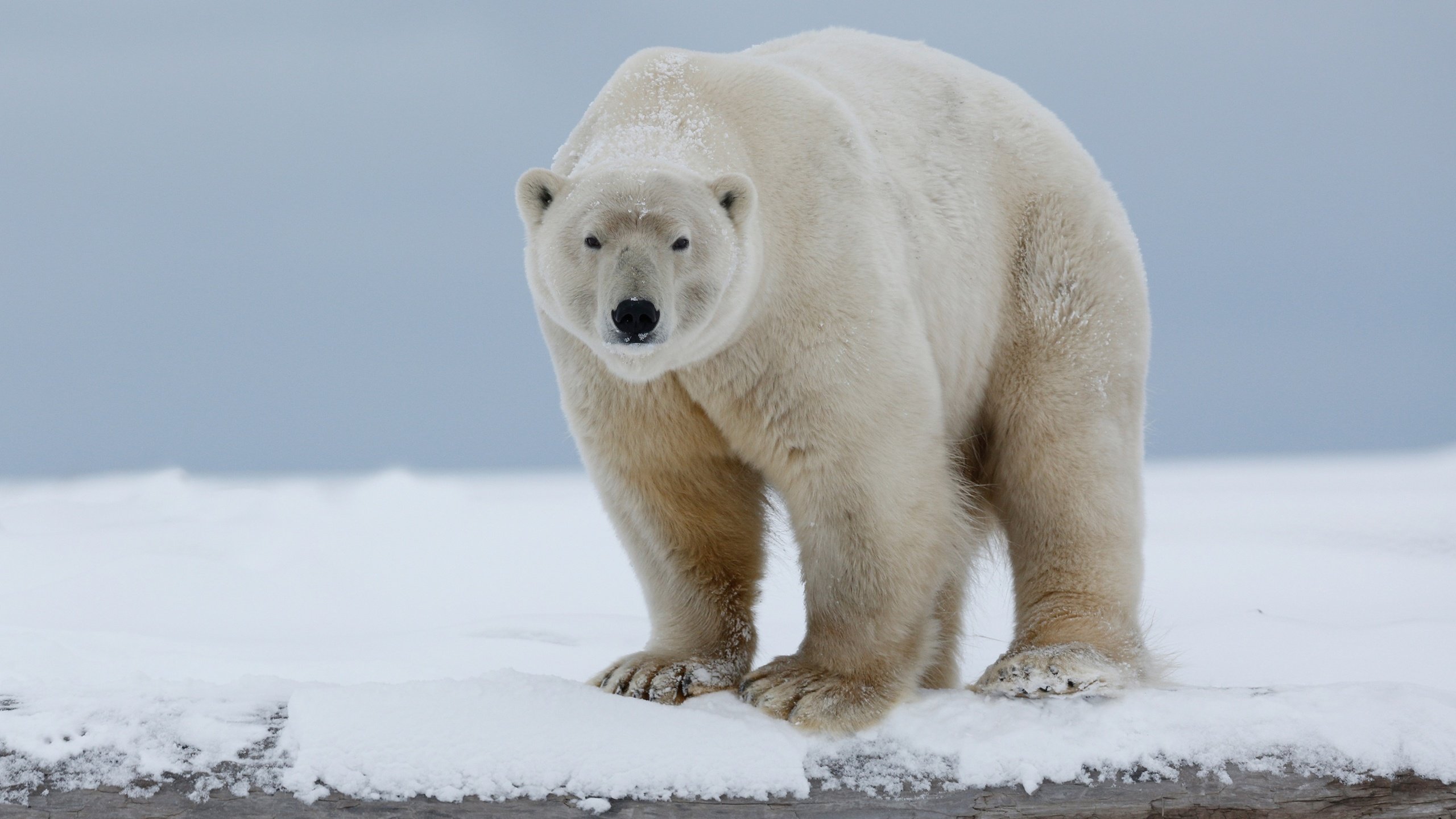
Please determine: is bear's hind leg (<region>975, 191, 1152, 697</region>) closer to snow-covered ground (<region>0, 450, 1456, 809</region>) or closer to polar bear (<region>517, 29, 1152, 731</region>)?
polar bear (<region>517, 29, 1152, 731</region>)

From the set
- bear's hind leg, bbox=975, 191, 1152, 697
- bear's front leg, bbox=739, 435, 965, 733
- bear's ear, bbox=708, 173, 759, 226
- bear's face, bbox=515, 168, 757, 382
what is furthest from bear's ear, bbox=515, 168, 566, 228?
bear's hind leg, bbox=975, 191, 1152, 697

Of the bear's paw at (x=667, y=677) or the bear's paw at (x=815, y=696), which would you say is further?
the bear's paw at (x=667, y=677)

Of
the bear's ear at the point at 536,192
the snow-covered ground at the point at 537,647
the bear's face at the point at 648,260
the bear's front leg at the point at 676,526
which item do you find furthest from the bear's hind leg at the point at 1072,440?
the bear's ear at the point at 536,192

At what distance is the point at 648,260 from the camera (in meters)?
3.84

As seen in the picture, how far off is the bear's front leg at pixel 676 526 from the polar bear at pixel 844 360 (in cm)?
1

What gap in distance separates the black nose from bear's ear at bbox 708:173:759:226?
479mm

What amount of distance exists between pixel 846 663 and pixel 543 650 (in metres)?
3.64

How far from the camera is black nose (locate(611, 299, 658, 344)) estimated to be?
375 cm

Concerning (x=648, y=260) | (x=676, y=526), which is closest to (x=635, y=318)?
(x=648, y=260)

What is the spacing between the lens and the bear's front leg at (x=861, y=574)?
4254mm

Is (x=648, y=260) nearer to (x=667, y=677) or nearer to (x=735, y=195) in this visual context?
(x=735, y=195)

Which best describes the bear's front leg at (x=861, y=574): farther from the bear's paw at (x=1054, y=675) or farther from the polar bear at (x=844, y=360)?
the bear's paw at (x=1054, y=675)

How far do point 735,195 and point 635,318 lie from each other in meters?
0.58

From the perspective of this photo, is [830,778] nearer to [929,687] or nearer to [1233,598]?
[929,687]
